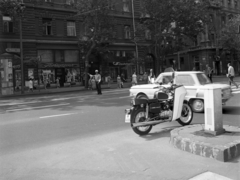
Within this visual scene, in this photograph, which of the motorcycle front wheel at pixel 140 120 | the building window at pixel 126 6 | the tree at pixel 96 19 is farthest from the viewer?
the building window at pixel 126 6

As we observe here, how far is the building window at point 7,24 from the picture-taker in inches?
1060

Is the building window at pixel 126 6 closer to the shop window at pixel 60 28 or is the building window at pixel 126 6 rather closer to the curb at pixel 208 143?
the shop window at pixel 60 28

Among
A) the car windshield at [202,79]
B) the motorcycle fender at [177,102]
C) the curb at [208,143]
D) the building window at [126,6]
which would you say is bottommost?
the curb at [208,143]

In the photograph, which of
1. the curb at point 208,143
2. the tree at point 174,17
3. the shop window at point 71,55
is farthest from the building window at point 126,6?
the curb at point 208,143

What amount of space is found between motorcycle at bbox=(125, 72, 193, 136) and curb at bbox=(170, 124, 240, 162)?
32.8 inches

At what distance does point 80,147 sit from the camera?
5.48m

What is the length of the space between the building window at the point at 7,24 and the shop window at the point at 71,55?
687cm

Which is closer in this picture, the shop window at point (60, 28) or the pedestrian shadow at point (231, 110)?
the pedestrian shadow at point (231, 110)

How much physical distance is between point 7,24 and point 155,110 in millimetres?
25727

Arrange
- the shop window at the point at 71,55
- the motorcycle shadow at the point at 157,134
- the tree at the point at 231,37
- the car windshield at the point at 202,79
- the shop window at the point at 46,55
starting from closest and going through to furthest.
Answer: the motorcycle shadow at the point at 157,134 < the car windshield at the point at 202,79 < the shop window at the point at 46,55 < the shop window at the point at 71,55 < the tree at the point at 231,37

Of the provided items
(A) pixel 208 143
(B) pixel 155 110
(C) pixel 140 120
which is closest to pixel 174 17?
(B) pixel 155 110

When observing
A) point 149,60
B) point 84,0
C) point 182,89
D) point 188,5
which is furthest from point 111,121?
point 149,60

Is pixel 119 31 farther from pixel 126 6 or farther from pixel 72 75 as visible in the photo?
pixel 72 75

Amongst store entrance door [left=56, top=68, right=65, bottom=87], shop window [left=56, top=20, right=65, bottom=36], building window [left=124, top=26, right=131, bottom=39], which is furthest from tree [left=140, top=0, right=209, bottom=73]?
store entrance door [left=56, top=68, right=65, bottom=87]
